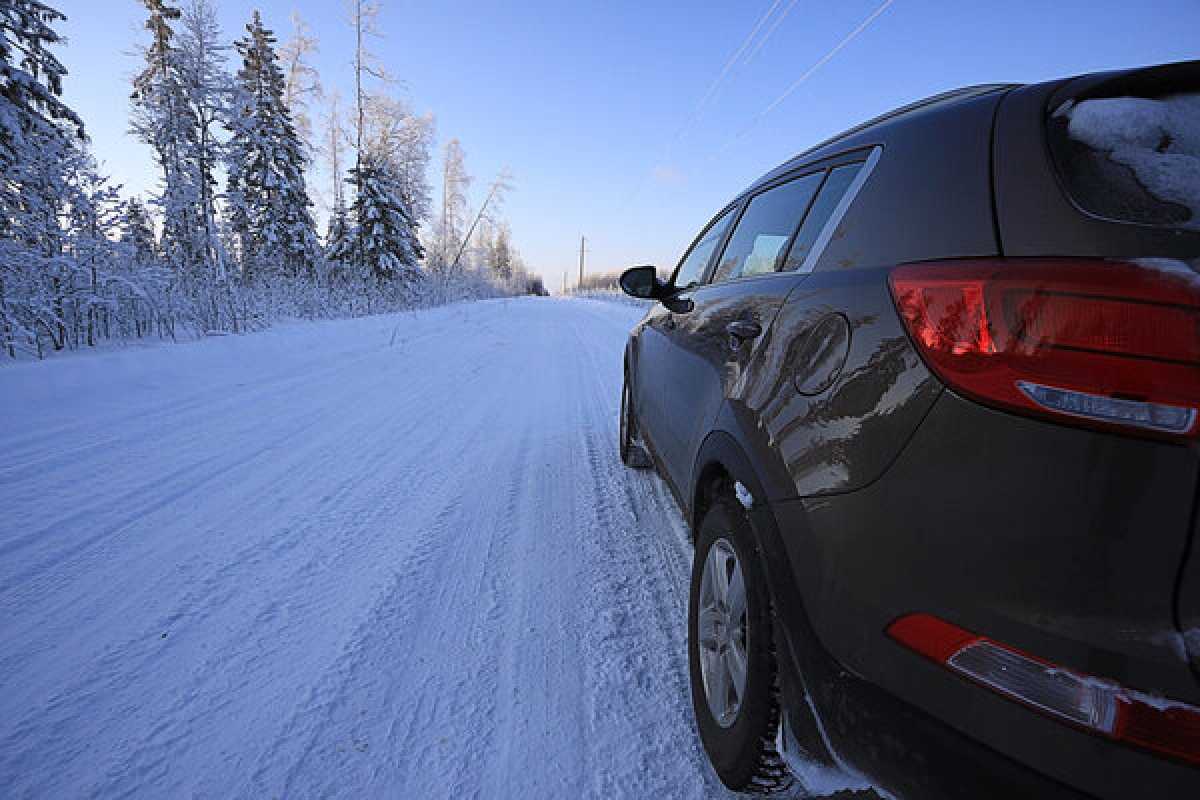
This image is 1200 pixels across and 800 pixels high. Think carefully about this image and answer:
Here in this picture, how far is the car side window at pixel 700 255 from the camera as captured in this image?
3.01 metres

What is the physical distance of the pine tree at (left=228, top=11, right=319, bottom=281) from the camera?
2202cm

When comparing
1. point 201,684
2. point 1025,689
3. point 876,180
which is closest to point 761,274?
point 876,180

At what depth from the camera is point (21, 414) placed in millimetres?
4250

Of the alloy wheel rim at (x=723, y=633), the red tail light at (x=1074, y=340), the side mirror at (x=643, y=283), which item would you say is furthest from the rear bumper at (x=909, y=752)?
the side mirror at (x=643, y=283)

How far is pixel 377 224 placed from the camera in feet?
76.1

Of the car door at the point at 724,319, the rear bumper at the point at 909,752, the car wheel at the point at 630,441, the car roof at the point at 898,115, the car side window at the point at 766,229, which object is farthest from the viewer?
the car wheel at the point at 630,441

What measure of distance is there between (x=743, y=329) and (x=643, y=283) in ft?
5.08

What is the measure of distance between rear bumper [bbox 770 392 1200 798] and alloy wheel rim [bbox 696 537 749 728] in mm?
434

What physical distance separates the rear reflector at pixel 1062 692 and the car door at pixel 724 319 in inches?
37.5

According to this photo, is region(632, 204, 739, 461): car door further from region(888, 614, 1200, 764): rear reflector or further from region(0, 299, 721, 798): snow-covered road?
region(888, 614, 1200, 764): rear reflector

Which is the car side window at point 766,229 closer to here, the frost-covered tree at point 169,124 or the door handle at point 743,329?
the door handle at point 743,329

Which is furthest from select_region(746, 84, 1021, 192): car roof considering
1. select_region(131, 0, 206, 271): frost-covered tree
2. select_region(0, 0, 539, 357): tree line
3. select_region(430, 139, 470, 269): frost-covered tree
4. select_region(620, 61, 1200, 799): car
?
select_region(430, 139, 470, 269): frost-covered tree

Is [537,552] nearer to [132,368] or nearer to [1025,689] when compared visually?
[1025,689]

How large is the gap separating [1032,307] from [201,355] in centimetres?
798
